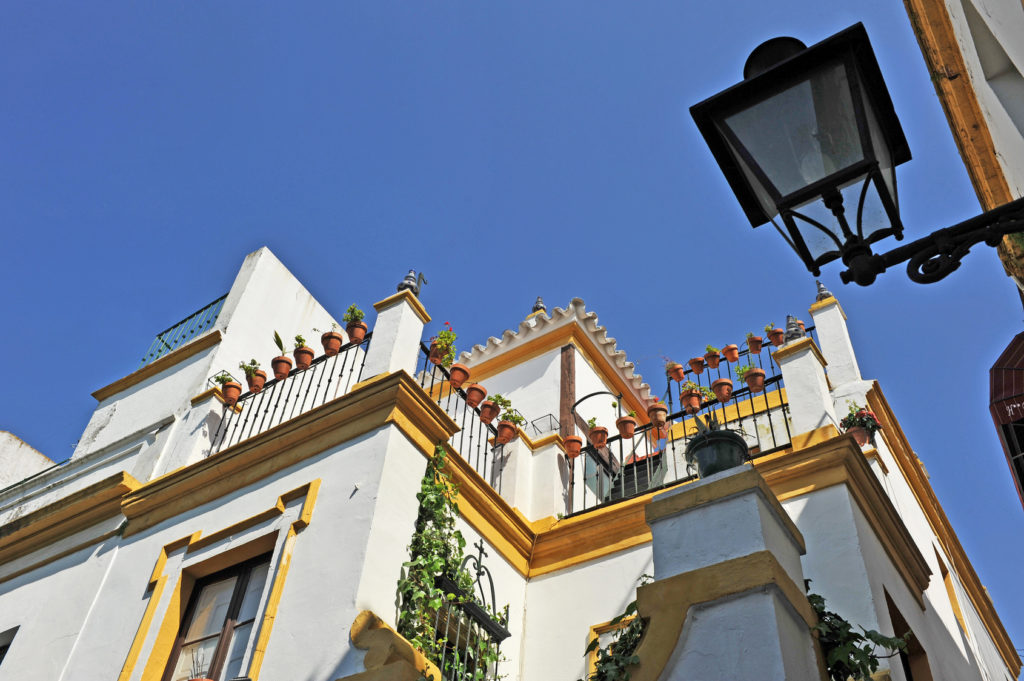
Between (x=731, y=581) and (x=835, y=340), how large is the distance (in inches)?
286

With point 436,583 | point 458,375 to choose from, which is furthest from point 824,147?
point 458,375

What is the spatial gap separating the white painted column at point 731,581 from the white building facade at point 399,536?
0.04 feet

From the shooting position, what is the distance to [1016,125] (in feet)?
22.3

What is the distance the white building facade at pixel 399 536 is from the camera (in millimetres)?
4617

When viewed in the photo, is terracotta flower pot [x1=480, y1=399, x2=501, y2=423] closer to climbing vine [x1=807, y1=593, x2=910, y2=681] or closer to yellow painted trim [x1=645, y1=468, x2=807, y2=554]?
yellow painted trim [x1=645, y1=468, x2=807, y2=554]

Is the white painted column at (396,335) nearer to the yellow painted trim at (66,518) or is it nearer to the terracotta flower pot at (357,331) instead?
the terracotta flower pot at (357,331)

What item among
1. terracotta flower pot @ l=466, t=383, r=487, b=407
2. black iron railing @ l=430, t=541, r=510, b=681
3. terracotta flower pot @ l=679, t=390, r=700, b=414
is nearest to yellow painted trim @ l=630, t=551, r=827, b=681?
black iron railing @ l=430, t=541, r=510, b=681

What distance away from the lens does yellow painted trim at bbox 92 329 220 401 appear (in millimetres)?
11617

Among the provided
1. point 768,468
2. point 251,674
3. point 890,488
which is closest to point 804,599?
point 768,468

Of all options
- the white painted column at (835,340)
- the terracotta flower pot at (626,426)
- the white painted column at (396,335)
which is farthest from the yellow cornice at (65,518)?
the white painted column at (835,340)

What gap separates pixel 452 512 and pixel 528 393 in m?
5.66

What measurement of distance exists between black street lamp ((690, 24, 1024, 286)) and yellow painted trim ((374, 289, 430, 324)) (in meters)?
5.71

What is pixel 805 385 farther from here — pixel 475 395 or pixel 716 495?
pixel 716 495

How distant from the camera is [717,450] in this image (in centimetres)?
507
